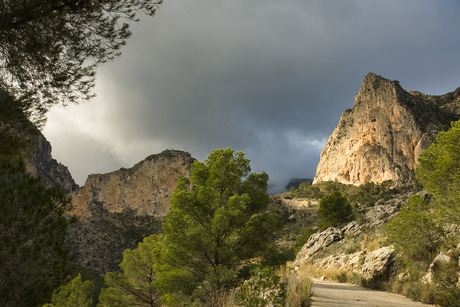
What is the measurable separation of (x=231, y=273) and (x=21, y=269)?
5943mm

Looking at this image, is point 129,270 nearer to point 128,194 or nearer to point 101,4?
point 101,4

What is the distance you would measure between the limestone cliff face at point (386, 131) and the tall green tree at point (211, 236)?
79.5m

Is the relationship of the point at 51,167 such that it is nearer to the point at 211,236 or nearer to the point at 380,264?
the point at 211,236

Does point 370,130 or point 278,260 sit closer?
point 278,260

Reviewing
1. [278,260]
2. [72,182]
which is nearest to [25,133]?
[278,260]

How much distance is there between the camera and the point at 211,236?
9.80m

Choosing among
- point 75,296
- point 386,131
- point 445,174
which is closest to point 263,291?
point 445,174

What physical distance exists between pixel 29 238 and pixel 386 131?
10726cm

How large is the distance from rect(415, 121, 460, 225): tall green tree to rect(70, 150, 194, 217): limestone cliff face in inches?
3111

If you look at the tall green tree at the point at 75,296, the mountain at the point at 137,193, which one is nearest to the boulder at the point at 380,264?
the tall green tree at the point at 75,296

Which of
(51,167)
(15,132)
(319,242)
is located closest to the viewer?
(15,132)

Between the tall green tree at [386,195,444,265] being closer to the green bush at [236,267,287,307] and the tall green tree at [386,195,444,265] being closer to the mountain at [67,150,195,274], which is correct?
the green bush at [236,267,287,307]

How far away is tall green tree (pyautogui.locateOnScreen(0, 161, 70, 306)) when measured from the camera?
5.31 m

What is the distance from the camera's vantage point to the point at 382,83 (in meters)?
101
